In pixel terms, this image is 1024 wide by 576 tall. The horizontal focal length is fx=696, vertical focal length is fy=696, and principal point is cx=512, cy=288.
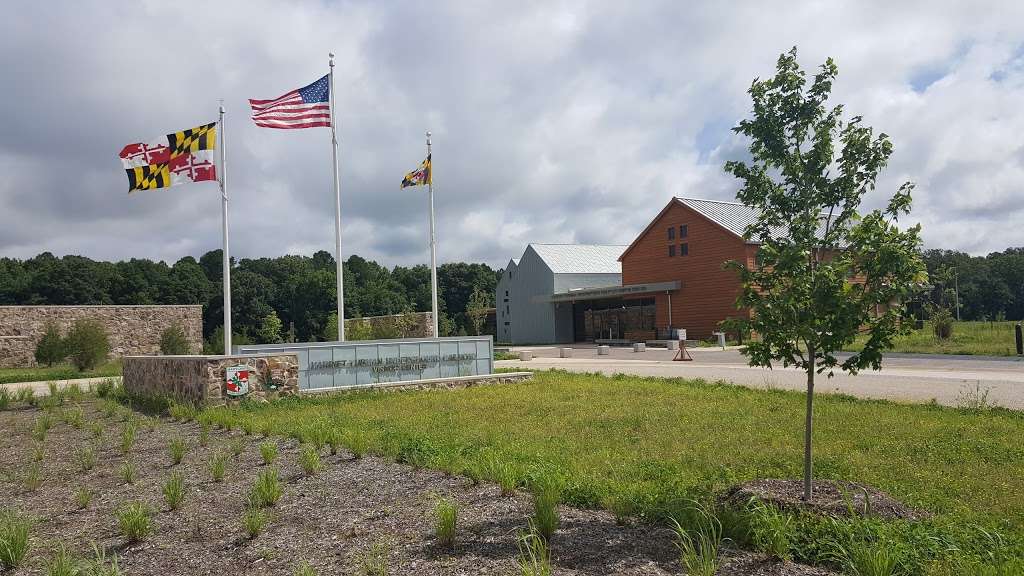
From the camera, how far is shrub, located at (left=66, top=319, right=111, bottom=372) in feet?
104

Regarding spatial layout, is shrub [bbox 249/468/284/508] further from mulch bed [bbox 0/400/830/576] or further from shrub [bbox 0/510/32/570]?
shrub [bbox 0/510/32/570]

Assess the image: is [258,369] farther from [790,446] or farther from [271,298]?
[271,298]

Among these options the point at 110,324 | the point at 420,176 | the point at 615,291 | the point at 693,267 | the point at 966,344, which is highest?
the point at 420,176

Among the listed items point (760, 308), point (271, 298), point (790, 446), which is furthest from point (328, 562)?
point (271, 298)

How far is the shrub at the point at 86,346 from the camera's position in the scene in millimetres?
31844

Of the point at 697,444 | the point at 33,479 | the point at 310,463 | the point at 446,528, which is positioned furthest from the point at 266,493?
the point at 697,444

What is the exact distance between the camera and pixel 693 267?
4181 cm

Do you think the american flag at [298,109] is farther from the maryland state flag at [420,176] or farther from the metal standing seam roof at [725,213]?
the metal standing seam roof at [725,213]

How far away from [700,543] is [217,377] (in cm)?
1318

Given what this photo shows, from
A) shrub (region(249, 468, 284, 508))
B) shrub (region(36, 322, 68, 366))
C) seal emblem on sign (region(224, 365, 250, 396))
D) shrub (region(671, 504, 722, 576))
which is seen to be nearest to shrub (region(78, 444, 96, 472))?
shrub (region(249, 468, 284, 508))

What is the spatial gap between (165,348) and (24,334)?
31.2ft

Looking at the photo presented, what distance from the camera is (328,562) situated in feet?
17.5

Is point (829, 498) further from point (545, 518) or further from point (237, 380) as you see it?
point (237, 380)

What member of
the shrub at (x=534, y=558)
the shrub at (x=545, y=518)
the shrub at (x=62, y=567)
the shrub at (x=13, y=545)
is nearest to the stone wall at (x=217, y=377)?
the shrub at (x=13, y=545)
